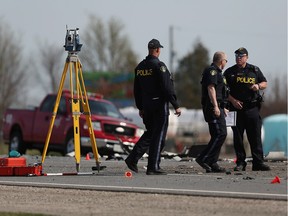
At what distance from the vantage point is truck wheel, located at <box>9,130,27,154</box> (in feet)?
97.1

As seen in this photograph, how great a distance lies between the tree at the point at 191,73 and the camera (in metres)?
105

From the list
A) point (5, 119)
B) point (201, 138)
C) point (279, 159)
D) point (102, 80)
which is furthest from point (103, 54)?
point (279, 159)

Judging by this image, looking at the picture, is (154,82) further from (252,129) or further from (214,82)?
(252,129)

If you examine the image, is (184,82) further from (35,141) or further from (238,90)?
(238,90)

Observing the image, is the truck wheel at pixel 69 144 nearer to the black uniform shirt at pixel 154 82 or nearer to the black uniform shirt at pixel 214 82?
the black uniform shirt at pixel 214 82

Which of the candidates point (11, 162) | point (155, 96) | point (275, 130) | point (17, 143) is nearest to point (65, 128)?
point (17, 143)

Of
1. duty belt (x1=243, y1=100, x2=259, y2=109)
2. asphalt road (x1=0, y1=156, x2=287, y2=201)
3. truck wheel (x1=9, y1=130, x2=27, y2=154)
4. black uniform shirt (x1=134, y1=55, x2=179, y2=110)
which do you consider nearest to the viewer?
asphalt road (x1=0, y1=156, x2=287, y2=201)

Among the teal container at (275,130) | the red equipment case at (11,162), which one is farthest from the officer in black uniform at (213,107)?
the teal container at (275,130)

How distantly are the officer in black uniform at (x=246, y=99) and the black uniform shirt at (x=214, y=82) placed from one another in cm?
59

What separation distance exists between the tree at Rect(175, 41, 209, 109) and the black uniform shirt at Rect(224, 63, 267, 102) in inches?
3386

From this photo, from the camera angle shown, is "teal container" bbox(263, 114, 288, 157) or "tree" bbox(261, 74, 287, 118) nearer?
"teal container" bbox(263, 114, 288, 157)

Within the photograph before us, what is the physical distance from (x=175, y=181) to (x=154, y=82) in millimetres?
2090

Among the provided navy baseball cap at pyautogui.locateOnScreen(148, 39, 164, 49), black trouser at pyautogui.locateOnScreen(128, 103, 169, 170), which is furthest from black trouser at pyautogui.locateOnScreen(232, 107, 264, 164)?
navy baseball cap at pyautogui.locateOnScreen(148, 39, 164, 49)

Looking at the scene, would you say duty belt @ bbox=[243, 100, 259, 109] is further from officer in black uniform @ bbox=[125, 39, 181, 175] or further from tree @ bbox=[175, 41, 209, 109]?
tree @ bbox=[175, 41, 209, 109]
